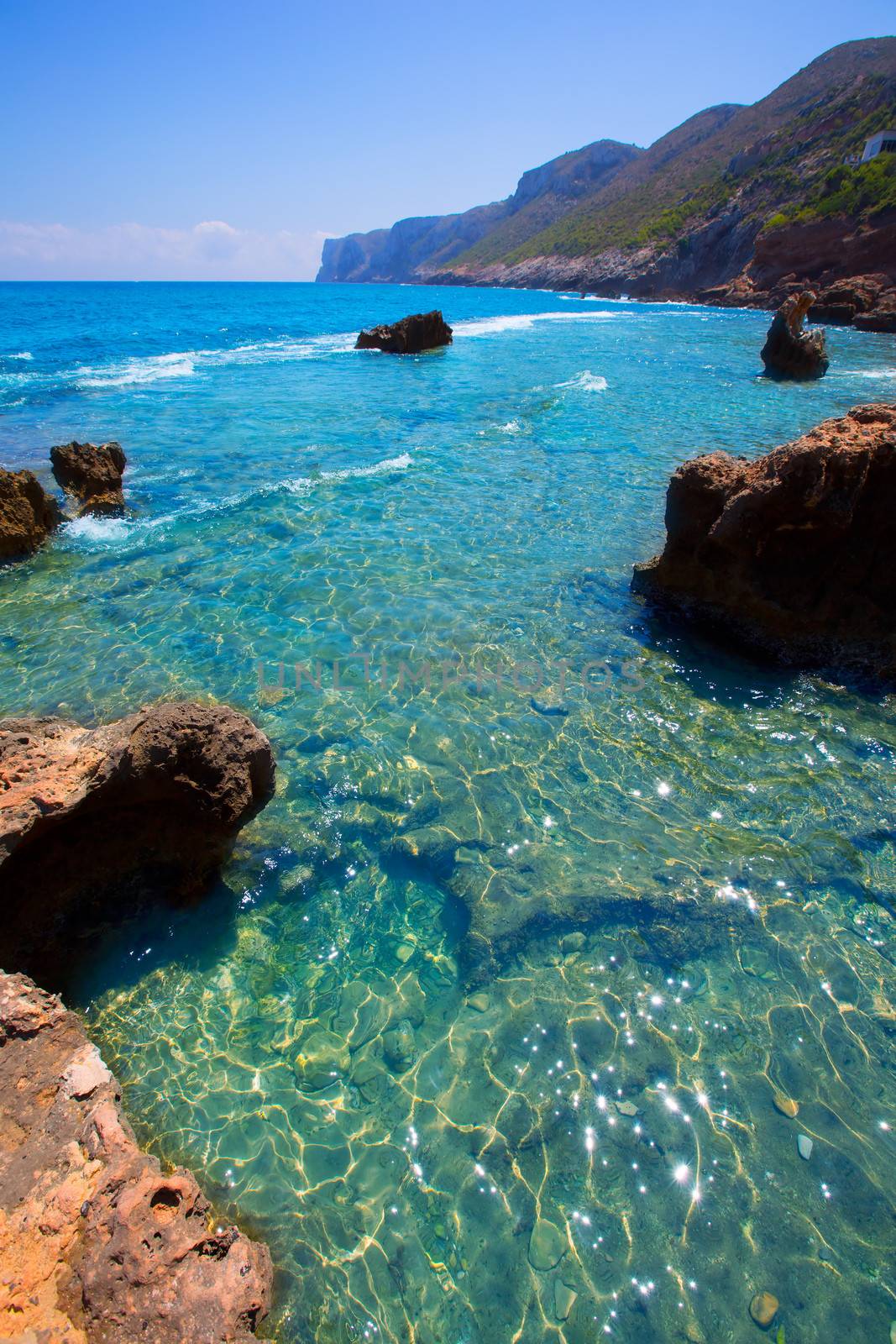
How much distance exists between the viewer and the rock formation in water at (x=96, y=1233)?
2682 mm

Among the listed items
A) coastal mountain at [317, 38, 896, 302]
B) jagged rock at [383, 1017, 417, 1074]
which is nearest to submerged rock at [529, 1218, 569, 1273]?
jagged rock at [383, 1017, 417, 1074]

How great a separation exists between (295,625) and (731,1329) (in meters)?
7.99

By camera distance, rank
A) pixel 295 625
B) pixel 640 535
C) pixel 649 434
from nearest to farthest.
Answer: pixel 295 625 → pixel 640 535 → pixel 649 434

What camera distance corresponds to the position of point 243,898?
5.34 m

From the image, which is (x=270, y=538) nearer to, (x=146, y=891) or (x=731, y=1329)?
(x=146, y=891)

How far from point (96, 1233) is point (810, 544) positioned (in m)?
8.88

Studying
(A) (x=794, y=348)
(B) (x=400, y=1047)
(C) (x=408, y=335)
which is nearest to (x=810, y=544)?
(B) (x=400, y=1047)

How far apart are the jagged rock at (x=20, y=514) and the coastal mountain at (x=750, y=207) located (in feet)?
208

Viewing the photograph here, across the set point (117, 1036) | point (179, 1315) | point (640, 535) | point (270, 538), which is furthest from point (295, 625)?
point (179, 1315)

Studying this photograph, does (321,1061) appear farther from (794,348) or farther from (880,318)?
(880,318)

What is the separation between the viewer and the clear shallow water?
3.54 metres

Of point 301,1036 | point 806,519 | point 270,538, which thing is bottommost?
point 301,1036

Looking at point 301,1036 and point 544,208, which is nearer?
point 301,1036

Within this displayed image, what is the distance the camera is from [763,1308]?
3.33 m
